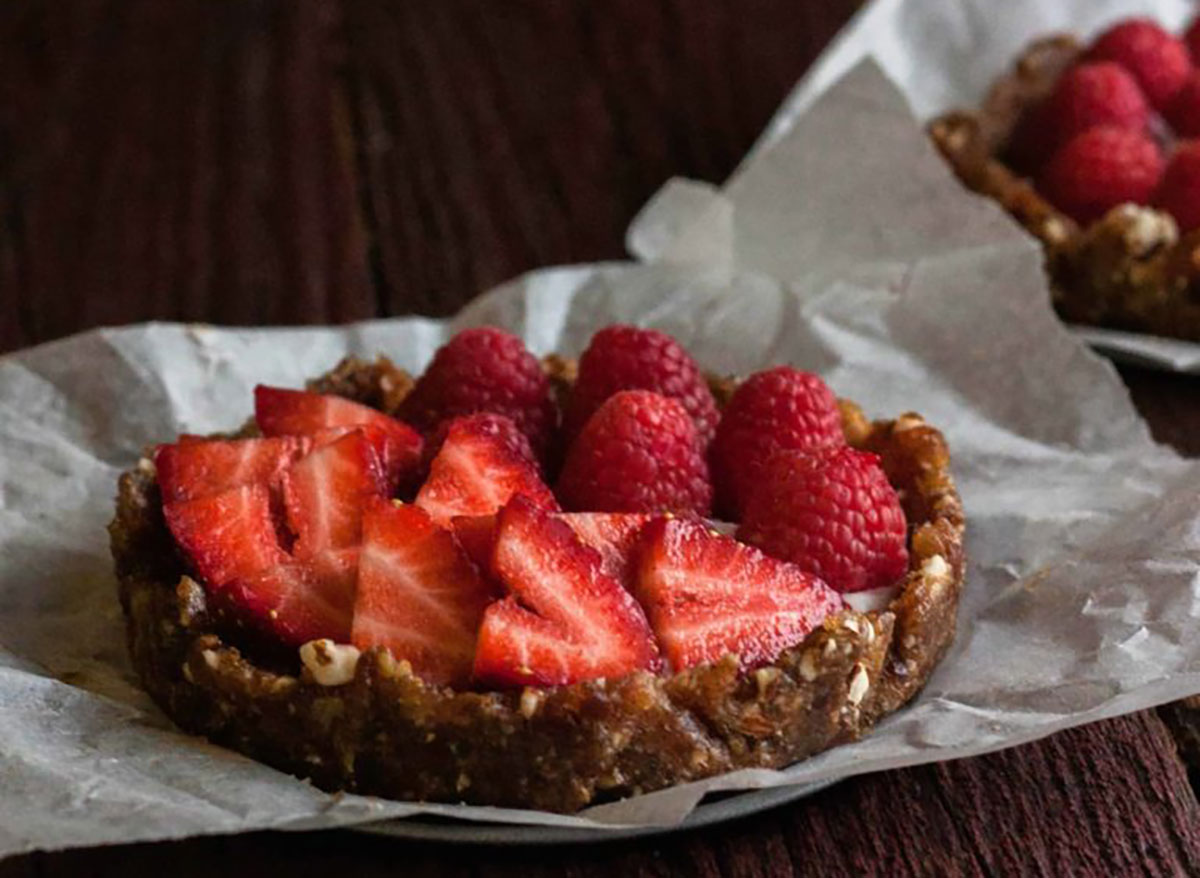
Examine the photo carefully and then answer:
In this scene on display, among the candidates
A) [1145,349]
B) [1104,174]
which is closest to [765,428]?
[1145,349]

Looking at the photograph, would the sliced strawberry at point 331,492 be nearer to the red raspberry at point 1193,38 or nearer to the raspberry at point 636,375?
the raspberry at point 636,375

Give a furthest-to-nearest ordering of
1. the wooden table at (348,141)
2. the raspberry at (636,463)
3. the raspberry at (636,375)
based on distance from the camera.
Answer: the wooden table at (348,141), the raspberry at (636,375), the raspberry at (636,463)

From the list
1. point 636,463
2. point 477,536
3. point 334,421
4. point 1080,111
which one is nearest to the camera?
point 477,536

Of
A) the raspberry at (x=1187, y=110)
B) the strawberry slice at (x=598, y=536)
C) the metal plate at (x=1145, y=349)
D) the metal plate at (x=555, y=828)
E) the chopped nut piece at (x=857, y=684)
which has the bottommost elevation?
the metal plate at (x=555, y=828)

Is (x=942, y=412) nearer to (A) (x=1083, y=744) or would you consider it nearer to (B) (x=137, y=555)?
(A) (x=1083, y=744)

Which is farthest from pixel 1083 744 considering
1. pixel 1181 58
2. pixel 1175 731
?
pixel 1181 58

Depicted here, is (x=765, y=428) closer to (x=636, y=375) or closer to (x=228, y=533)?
(x=636, y=375)

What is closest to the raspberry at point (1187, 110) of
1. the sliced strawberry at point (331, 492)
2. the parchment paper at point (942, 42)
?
the parchment paper at point (942, 42)
